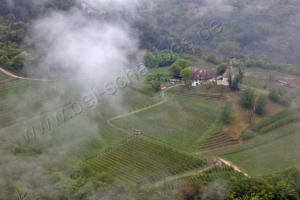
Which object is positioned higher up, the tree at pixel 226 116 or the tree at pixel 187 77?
the tree at pixel 187 77

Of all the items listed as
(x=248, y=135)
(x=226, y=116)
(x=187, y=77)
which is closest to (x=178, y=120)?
(x=226, y=116)

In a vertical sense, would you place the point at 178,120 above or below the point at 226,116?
below

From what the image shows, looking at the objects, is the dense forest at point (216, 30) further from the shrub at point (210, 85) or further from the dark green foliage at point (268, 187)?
the dark green foliage at point (268, 187)

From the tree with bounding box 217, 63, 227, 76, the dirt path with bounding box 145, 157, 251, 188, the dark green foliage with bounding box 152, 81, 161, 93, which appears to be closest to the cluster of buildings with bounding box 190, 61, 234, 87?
the tree with bounding box 217, 63, 227, 76

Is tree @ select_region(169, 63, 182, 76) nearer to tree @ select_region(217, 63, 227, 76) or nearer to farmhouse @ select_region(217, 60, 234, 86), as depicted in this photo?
tree @ select_region(217, 63, 227, 76)

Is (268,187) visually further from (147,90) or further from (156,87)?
(156,87)

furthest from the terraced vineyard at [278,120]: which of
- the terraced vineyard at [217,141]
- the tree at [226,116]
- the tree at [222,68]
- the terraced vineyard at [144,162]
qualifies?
the tree at [222,68]

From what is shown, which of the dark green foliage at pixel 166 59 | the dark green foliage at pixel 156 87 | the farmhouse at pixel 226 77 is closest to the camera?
the farmhouse at pixel 226 77
